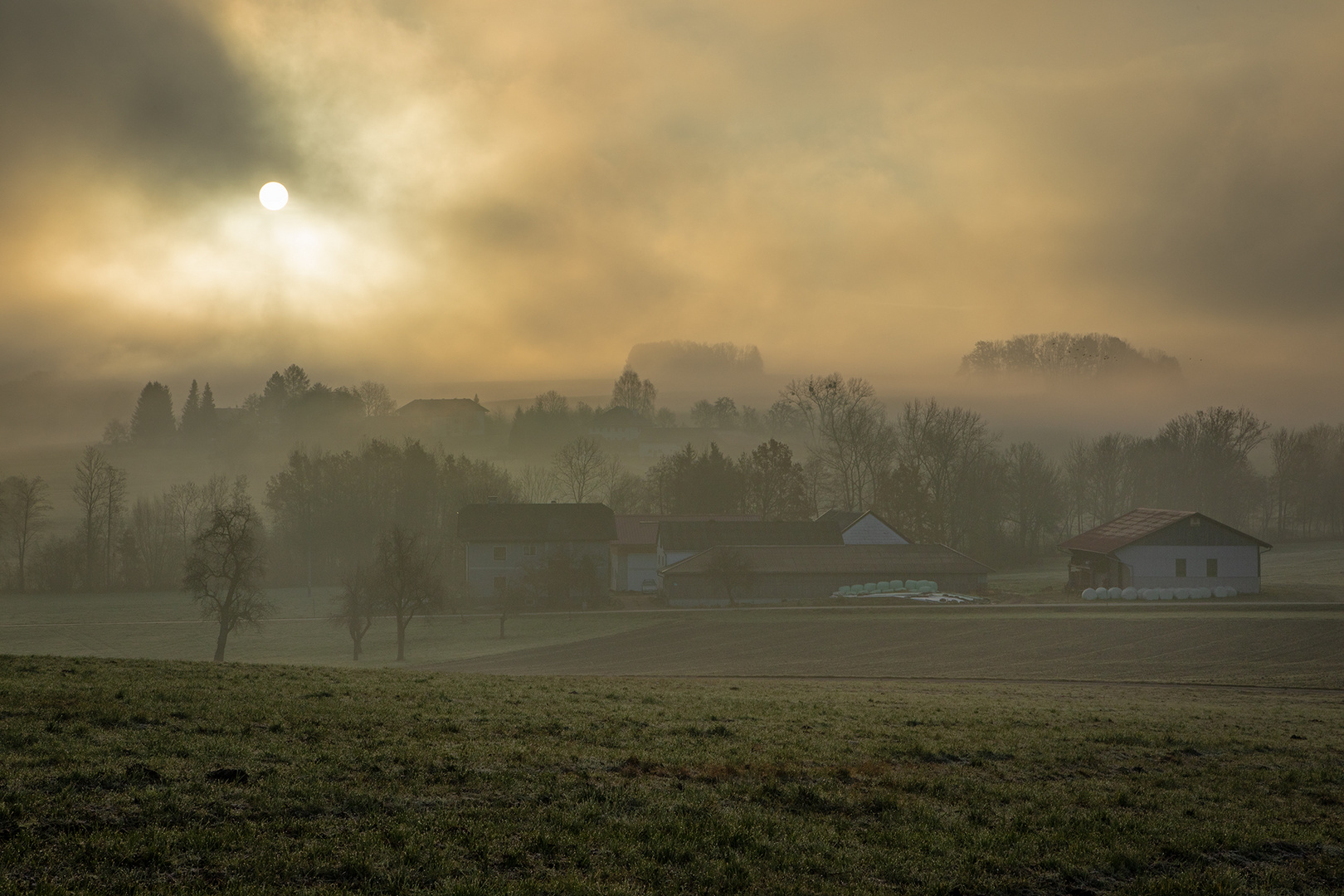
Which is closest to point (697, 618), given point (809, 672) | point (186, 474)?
point (809, 672)

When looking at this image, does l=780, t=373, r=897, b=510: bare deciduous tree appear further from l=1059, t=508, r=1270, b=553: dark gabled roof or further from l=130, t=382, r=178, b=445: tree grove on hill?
l=130, t=382, r=178, b=445: tree grove on hill

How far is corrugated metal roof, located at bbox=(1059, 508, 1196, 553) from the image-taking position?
7331 centimetres

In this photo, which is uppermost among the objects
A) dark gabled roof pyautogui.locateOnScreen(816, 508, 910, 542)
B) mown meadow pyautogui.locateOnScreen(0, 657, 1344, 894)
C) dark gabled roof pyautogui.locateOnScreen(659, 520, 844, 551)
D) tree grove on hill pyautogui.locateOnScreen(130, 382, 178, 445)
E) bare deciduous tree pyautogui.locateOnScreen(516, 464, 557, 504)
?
tree grove on hill pyautogui.locateOnScreen(130, 382, 178, 445)

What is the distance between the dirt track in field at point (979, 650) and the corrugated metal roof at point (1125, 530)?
17.7 metres

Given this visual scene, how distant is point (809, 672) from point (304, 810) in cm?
3117

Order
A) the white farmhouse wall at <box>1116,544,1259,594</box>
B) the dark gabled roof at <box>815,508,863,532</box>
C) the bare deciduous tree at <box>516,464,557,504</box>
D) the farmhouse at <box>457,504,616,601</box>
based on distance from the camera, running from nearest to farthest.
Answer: the white farmhouse wall at <box>1116,544,1259,594</box>, the farmhouse at <box>457,504,616,601</box>, the dark gabled roof at <box>815,508,863,532</box>, the bare deciduous tree at <box>516,464,557,504</box>

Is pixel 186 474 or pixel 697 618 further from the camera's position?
pixel 186 474

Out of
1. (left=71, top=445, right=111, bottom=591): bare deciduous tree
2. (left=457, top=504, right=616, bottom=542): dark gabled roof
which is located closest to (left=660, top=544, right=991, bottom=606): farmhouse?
(left=457, top=504, right=616, bottom=542): dark gabled roof

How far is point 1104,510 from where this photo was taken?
13500 centimetres

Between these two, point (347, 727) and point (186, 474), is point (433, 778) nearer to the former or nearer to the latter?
point (347, 727)

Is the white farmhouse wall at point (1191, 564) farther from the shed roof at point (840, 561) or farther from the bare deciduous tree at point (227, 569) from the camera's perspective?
the bare deciduous tree at point (227, 569)

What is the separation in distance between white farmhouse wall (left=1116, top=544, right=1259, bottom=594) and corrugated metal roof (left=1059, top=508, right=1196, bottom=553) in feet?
4.02

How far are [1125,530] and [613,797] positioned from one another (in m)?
76.8

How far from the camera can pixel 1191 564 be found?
238 ft
